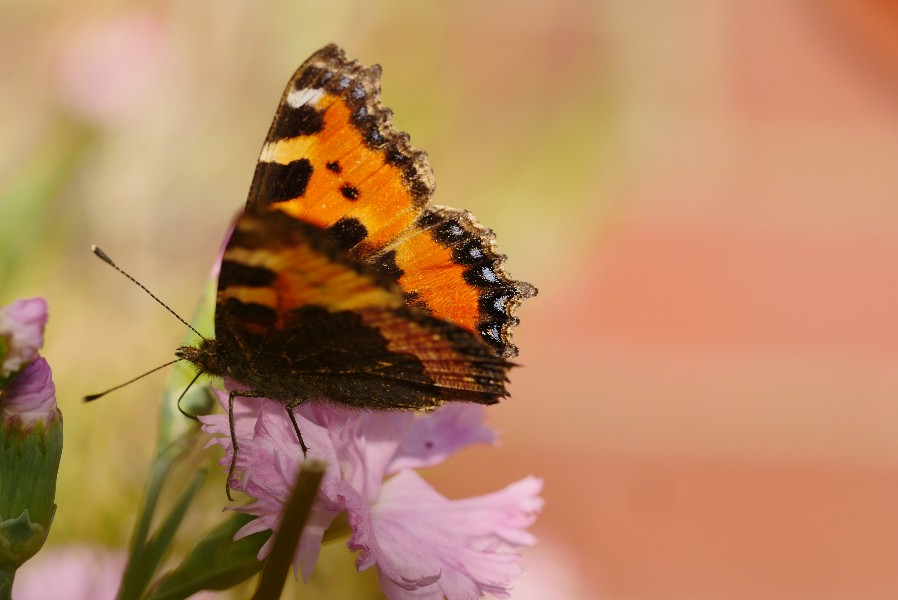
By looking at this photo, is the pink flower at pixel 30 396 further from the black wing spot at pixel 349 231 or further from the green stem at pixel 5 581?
the black wing spot at pixel 349 231

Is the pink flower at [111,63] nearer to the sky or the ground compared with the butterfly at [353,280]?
nearer to the sky

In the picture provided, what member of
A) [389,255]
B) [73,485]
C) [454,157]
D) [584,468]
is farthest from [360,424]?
[454,157]

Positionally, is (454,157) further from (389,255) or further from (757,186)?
(389,255)

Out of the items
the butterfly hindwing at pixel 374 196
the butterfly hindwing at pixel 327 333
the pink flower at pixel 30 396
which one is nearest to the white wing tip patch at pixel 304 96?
the butterfly hindwing at pixel 374 196

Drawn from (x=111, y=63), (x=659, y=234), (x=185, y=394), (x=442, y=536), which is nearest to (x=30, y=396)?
(x=185, y=394)

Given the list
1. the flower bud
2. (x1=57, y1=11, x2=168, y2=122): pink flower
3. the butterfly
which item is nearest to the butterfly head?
the butterfly
